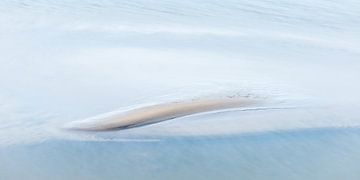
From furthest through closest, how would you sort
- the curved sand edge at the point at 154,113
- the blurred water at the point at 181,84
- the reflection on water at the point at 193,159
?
the curved sand edge at the point at 154,113 → the blurred water at the point at 181,84 → the reflection on water at the point at 193,159

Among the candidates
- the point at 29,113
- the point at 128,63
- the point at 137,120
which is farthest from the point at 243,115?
the point at 29,113

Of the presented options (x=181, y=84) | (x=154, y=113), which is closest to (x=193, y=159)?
(x=154, y=113)

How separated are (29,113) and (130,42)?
3.55 m

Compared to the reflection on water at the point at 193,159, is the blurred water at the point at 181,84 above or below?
above

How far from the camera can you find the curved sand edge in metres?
9.80

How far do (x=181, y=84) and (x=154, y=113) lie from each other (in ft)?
3.95

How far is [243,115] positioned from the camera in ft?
34.7

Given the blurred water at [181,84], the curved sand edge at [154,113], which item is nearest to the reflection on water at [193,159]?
the blurred water at [181,84]

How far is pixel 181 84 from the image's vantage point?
36.7ft

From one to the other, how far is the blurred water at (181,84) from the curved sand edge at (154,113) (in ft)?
0.48

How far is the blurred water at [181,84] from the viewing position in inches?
361

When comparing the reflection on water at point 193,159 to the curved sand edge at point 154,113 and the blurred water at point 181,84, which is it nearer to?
the blurred water at point 181,84

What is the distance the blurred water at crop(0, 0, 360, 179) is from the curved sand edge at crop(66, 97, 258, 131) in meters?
0.15

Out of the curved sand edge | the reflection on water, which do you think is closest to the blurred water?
the reflection on water
